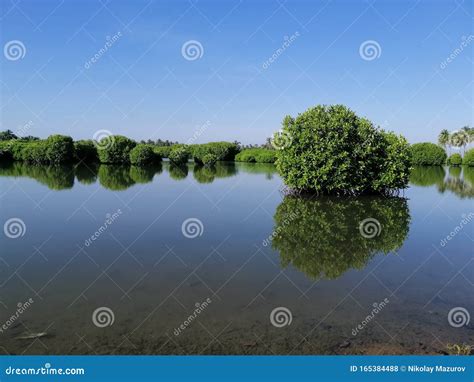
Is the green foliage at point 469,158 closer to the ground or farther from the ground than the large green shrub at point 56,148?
farther from the ground

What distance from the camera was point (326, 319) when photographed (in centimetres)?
677

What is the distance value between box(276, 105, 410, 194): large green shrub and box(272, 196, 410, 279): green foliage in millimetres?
2053

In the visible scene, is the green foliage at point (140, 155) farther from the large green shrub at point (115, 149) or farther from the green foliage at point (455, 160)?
the green foliage at point (455, 160)

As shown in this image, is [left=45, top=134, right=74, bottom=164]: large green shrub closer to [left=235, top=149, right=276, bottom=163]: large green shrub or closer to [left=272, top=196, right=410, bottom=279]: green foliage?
[left=235, top=149, right=276, bottom=163]: large green shrub

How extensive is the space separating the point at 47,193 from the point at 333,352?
65.7 feet

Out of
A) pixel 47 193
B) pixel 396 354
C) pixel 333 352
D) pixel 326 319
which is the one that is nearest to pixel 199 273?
pixel 326 319

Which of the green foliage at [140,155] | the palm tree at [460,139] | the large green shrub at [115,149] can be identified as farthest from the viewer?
the palm tree at [460,139]

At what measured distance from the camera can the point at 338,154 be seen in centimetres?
2217

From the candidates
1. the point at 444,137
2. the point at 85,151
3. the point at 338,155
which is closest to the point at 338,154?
the point at 338,155

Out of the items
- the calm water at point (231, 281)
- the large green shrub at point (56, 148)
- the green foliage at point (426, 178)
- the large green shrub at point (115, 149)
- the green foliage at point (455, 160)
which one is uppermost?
the green foliage at point (455, 160)

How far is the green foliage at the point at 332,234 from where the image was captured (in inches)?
400

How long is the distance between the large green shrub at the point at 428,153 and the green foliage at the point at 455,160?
5954mm

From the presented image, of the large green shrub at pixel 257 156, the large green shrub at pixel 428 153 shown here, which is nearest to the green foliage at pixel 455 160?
the large green shrub at pixel 428 153

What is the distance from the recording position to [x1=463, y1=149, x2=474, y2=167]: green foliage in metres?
72.9
